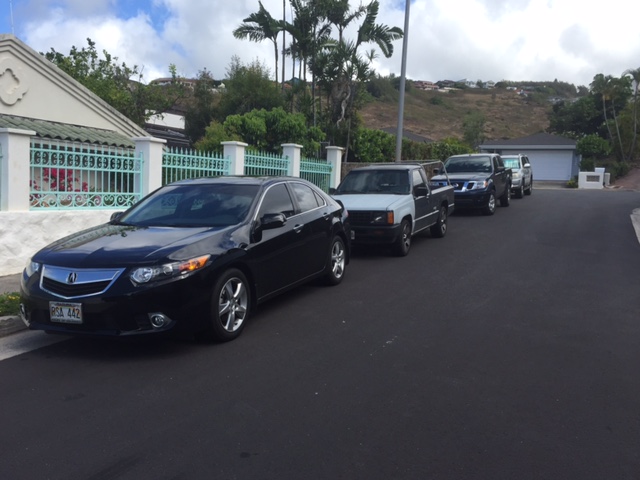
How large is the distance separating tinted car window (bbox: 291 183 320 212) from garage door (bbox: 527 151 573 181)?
4182 cm

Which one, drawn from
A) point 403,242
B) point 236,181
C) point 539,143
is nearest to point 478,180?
point 403,242

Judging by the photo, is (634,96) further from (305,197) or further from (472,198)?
(305,197)

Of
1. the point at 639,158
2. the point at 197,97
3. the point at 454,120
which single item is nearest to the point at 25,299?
the point at 197,97

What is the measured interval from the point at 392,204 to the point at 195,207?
4.79m

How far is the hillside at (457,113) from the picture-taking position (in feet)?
258

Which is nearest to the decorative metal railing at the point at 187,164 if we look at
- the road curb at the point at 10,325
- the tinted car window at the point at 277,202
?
the tinted car window at the point at 277,202

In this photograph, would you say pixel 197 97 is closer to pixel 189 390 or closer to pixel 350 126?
pixel 350 126

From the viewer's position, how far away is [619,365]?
5488 millimetres

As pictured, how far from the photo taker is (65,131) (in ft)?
44.7

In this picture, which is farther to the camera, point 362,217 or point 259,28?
point 259,28

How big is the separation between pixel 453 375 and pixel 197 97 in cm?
3434

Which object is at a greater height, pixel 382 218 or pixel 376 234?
pixel 382 218

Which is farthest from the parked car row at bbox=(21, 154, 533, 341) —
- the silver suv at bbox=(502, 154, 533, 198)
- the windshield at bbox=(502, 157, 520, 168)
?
the windshield at bbox=(502, 157, 520, 168)

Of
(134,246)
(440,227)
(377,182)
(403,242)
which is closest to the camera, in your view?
(134,246)
